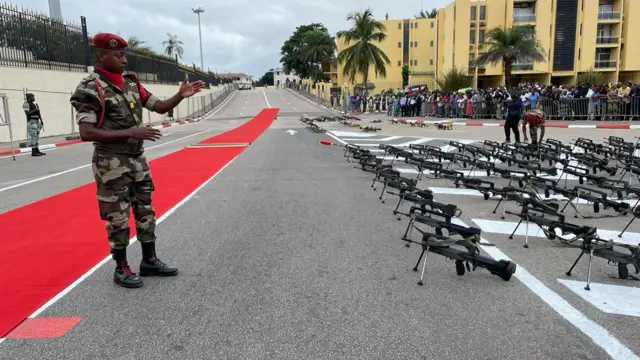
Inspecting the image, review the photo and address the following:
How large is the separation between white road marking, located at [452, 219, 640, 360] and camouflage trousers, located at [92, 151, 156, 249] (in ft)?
11.4

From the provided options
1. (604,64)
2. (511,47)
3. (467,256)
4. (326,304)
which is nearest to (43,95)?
(326,304)

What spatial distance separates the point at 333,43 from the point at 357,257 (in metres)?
89.5

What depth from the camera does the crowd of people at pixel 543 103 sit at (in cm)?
2231

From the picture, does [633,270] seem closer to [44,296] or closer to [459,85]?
[44,296]

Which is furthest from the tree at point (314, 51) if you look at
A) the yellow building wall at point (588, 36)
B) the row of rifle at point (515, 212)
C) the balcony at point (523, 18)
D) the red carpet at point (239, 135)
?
the row of rifle at point (515, 212)

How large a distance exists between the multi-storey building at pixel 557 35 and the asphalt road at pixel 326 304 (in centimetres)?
5200

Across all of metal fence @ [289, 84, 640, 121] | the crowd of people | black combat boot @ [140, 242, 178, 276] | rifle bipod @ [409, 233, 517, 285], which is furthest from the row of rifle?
metal fence @ [289, 84, 640, 121]

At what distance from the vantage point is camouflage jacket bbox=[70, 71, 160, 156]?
3859 mm

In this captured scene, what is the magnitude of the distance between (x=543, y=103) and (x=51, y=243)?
82.6 ft

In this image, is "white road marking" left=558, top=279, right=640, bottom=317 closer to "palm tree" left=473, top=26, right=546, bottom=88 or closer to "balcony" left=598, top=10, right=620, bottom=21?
"palm tree" left=473, top=26, right=546, bottom=88

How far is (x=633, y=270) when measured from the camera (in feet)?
15.2

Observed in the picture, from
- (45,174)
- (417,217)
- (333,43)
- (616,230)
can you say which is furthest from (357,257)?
(333,43)

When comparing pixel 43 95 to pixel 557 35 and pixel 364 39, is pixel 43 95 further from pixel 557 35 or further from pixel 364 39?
pixel 557 35

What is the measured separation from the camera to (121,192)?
4043mm
